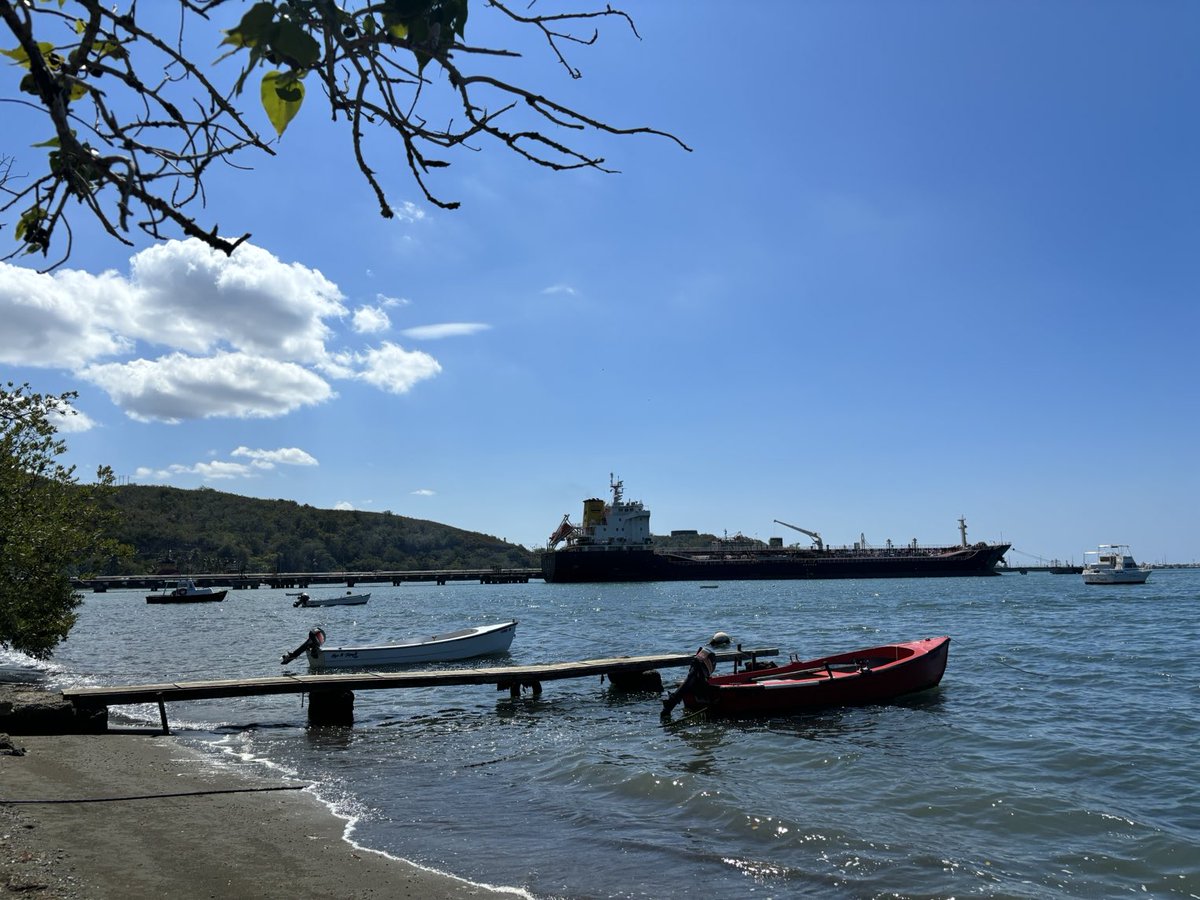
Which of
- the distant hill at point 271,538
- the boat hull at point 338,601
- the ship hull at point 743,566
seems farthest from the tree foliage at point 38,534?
the distant hill at point 271,538

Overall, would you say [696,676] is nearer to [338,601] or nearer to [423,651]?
[423,651]

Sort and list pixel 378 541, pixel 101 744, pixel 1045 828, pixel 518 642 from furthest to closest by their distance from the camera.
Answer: pixel 378 541 → pixel 518 642 → pixel 101 744 → pixel 1045 828

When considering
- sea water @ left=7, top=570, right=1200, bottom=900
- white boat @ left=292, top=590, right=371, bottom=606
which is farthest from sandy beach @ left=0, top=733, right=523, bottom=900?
white boat @ left=292, top=590, right=371, bottom=606

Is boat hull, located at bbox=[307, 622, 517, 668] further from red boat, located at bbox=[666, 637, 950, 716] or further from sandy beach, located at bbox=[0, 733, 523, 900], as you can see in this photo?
sandy beach, located at bbox=[0, 733, 523, 900]

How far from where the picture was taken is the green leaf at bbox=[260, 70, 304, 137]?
180cm

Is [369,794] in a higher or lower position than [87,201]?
lower

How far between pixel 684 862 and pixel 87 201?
24.0 feet

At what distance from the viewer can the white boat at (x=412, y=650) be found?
22.5 metres

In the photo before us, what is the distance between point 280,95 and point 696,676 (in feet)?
45.4

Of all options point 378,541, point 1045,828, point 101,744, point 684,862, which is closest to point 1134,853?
point 1045,828

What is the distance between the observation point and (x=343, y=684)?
15.1 m

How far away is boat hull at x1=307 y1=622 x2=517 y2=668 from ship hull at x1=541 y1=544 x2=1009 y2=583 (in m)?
61.5

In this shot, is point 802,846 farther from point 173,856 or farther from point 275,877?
point 173,856

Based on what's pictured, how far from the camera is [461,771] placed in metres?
11.3
